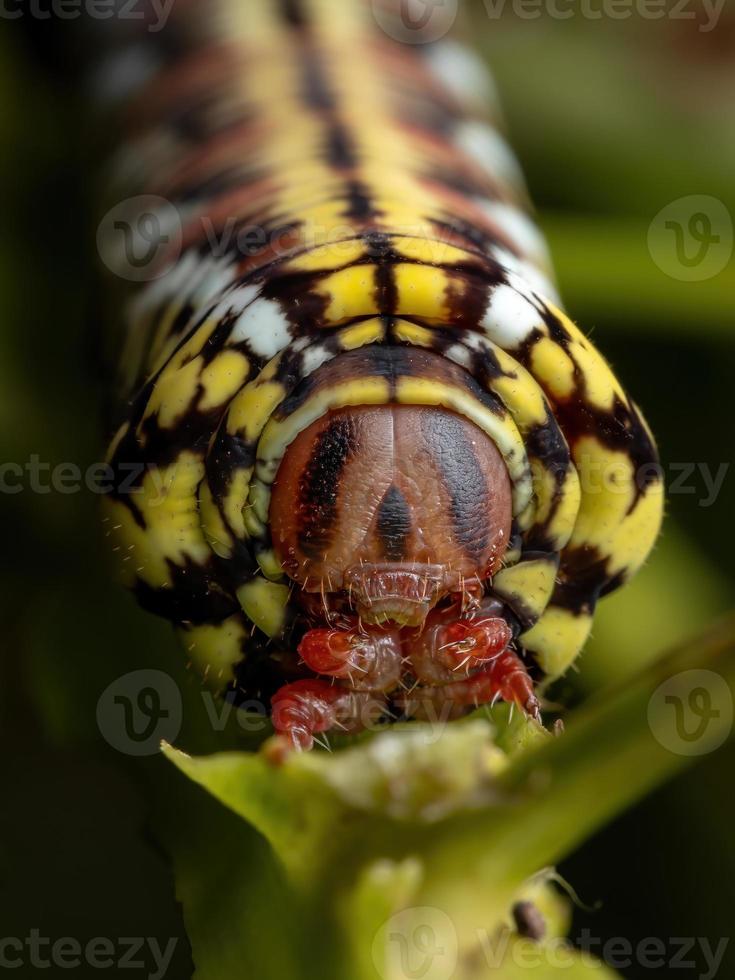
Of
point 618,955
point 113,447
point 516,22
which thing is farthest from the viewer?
point 516,22

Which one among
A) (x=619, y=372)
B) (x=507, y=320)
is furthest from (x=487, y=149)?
(x=507, y=320)

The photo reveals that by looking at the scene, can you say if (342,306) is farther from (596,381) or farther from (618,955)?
(618,955)

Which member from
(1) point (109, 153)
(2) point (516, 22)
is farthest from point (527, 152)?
(1) point (109, 153)
